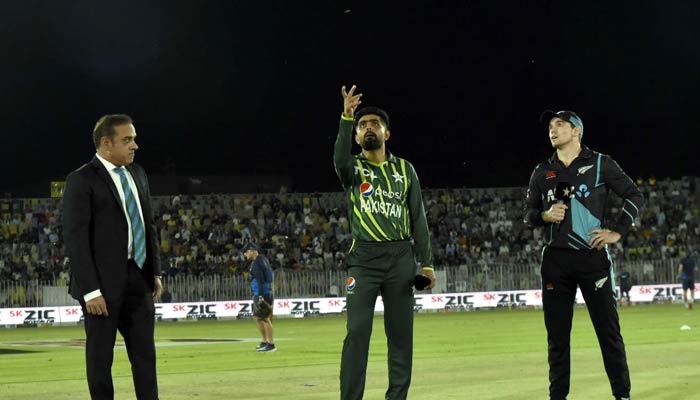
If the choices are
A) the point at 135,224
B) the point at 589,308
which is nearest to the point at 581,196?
the point at 589,308

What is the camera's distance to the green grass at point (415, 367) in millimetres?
11719

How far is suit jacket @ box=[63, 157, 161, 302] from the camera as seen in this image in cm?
804

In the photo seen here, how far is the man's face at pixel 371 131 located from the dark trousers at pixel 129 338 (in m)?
2.02

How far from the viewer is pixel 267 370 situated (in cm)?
1531

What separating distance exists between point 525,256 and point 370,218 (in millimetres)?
38811

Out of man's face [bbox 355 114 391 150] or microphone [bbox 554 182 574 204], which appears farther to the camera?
microphone [bbox 554 182 574 204]

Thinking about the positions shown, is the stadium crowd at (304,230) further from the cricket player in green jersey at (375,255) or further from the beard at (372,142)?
the beard at (372,142)

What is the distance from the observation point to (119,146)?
8383 mm

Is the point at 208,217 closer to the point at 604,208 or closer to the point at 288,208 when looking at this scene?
the point at 288,208

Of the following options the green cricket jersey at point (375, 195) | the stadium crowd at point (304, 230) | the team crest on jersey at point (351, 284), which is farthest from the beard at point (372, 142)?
the stadium crowd at point (304, 230)

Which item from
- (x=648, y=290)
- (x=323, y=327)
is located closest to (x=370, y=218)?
(x=323, y=327)

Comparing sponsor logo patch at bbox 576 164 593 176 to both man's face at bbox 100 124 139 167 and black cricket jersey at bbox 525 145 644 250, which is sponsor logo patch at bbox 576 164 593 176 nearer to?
black cricket jersey at bbox 525 145 644 250

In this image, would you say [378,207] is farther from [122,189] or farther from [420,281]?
[122,189]

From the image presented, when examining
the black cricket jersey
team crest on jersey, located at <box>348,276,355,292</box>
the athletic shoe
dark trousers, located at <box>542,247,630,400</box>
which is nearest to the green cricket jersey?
team crest on jersey, located at <box>348,276,355,292</box>
